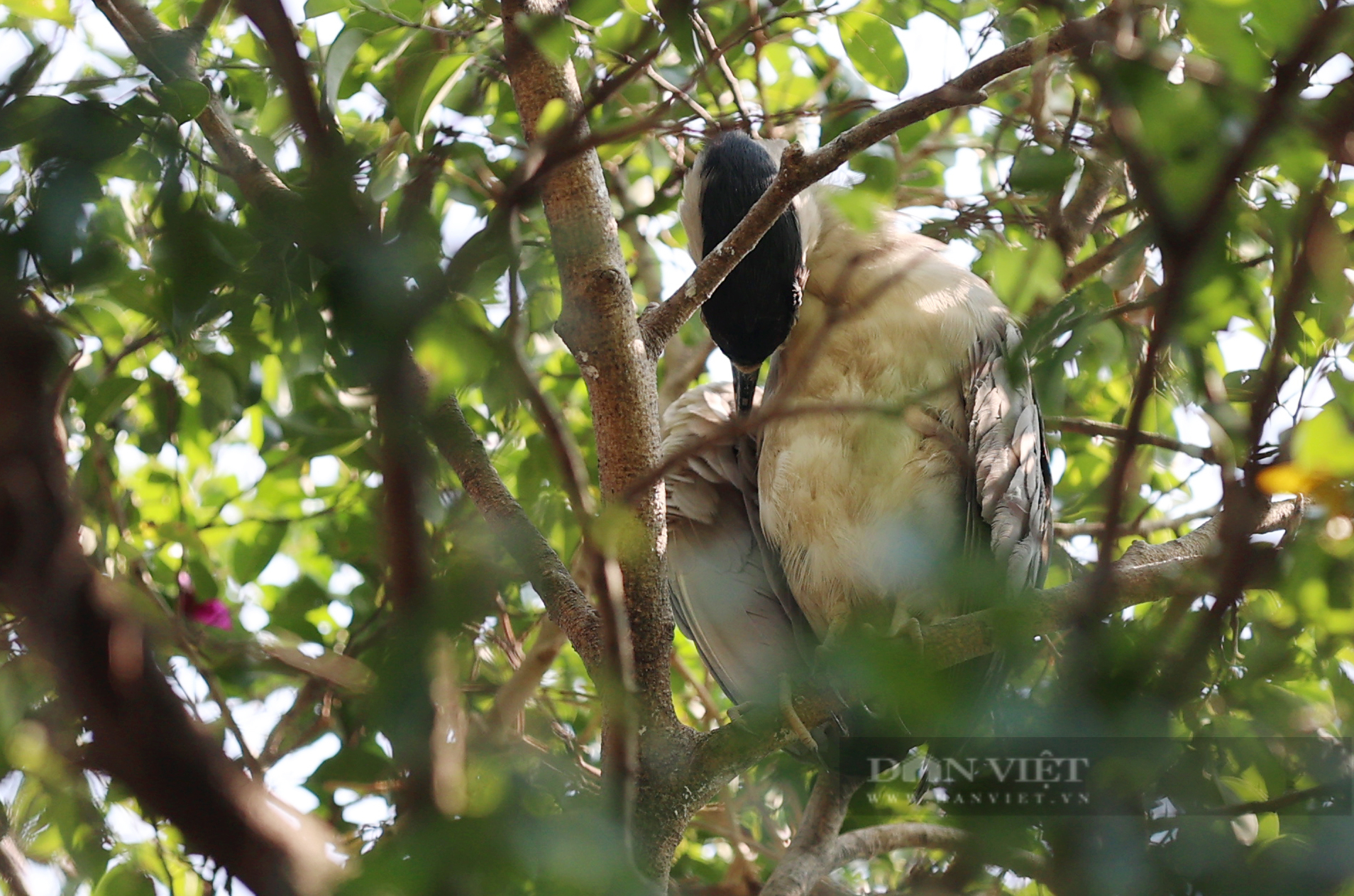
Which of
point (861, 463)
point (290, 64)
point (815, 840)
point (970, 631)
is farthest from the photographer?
point (861, 463)

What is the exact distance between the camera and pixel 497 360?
78cm

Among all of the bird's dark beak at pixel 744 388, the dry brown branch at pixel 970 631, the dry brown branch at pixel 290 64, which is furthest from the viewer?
the bird's dark beak at pixel 744 388

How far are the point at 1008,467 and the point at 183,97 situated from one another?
187 centimetres

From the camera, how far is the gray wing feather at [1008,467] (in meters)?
2.32

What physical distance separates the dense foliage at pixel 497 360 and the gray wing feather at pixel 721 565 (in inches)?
11.7

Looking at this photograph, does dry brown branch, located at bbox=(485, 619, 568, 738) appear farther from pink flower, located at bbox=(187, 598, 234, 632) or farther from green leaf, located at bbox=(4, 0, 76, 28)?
green leaf, located at bbox=(4, 0, 76, 28)

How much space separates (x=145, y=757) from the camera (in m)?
0.60

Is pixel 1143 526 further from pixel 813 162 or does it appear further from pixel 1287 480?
pixel 1287 480

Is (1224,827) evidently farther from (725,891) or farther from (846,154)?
(725,891)

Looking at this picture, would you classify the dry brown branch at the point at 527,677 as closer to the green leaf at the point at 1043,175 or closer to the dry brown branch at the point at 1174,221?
the green leaf at the point at 1043,175

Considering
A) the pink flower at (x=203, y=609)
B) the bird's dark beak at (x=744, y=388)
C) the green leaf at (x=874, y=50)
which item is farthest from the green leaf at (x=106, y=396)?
the green leaf at (x=874, y=50)

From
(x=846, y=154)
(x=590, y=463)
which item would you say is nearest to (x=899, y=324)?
(x=590, y=463)

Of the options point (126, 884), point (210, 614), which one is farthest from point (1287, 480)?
point (210, 614)

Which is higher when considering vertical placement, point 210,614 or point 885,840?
point 885,840
